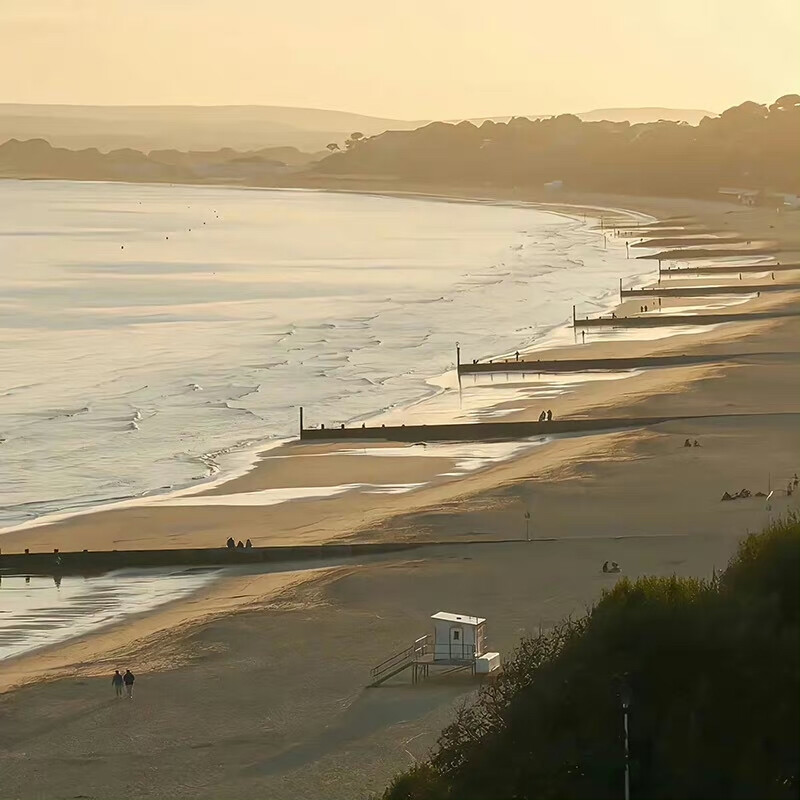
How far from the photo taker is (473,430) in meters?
41.5

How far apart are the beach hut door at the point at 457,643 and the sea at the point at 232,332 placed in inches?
552

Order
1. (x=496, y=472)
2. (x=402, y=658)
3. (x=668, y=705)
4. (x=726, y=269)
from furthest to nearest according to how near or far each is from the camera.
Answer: (x=726, y=269), (x=496, y=472), (x=402, y=658), (x=668, y=705)

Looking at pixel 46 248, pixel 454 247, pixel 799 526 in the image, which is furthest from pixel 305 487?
pixel 46 248

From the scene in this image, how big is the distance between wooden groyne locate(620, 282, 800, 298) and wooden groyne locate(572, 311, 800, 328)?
34.1 feet

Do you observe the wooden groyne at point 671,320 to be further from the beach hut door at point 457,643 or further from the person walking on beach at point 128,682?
the person walking on beach at point 128,682

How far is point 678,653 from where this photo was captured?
13523mm

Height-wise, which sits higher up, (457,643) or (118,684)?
(457,643)

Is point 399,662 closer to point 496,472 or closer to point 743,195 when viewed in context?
point 496,472

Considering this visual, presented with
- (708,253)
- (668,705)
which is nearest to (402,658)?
(668,705)

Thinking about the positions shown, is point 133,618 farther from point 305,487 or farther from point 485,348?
point 485,348

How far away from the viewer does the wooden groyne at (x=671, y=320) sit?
215 ft

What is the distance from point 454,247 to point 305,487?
8999cm

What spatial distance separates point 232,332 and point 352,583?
145 feet

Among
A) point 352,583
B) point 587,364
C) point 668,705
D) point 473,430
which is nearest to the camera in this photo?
point 668,705
